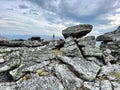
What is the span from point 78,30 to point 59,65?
8.96m

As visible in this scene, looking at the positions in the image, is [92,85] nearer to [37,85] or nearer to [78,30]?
[37,85]

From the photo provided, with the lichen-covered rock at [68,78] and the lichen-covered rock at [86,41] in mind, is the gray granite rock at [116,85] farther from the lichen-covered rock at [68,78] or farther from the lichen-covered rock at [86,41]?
the lichen-covered rock at [86,41]

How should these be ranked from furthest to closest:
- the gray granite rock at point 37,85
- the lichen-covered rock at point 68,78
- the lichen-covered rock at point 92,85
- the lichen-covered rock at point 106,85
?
the lichen-covered rock at point 106,85, the lichen-covered rock at point 92,85, the lichen-covered rock at point 68,78, the gray granite rock at point 37,85

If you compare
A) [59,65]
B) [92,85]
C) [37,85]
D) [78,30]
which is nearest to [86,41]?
[78,30]

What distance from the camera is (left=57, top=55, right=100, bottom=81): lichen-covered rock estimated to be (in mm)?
18797

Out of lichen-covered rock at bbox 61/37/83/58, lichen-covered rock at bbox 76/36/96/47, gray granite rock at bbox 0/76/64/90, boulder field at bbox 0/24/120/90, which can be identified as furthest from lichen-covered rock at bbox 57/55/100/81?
lichen-covered rock at bbox 76/36/96/47

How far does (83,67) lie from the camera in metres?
20.1

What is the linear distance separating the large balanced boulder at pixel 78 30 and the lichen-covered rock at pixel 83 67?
6.23 meters

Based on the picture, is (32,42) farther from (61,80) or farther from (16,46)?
(61,80)

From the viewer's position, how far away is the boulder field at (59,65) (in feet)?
57.2

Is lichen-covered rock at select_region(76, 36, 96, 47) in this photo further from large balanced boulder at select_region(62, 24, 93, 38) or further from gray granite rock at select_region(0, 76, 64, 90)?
gray granite rock at select_region(0, 76, 64, 90)

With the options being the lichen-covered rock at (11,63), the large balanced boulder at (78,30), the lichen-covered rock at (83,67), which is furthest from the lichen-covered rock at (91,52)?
the lichen-covered rock at (11,63)

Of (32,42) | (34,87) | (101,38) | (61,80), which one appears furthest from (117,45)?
(34,87)

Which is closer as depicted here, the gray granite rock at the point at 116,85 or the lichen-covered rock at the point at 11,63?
the gray granite rock at the point at 116,85
